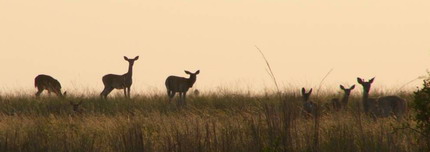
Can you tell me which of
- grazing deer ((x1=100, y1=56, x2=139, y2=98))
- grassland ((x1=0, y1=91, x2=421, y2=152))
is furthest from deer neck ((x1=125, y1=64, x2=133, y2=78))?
grassland ((x1=0, y1=91, x2=421, y2=152))

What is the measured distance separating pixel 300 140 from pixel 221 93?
1246cm

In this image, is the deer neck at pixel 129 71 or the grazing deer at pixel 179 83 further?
the deer neck at pixel 129 71

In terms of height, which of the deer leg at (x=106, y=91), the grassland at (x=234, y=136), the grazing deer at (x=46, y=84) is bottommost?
the grassland at (x=234, y=136)

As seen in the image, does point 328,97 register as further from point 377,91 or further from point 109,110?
point 109,110

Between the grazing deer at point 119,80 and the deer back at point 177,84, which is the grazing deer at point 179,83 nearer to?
the deer back at point 177,84

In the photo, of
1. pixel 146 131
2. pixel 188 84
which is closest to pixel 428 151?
pixel 146 131

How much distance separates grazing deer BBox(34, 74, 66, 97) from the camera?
28258 millimetres

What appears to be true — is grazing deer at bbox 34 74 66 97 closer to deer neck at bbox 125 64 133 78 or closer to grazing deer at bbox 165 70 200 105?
deer neck at bbox 125 64 133 78

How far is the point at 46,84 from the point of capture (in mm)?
29094

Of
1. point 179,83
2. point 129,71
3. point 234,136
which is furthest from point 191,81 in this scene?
point 234,136

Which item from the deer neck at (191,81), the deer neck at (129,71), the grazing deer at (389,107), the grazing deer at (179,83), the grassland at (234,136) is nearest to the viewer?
the grassland at (234,136)

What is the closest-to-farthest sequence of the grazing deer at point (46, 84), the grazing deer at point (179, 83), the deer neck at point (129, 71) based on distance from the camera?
1. the grazing deer at point (179, 83)
2. the grazing deer at point (46, 84)
3. the deer neck at point (129, 71)

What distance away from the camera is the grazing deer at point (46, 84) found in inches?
1113

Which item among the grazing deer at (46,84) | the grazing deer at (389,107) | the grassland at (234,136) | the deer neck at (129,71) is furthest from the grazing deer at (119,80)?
the grassland at (234,136)
